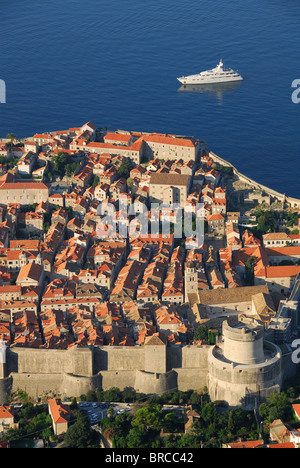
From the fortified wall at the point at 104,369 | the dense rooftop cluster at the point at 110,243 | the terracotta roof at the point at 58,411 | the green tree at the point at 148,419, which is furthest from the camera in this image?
the dense rooftop cluster at the point at 110,243

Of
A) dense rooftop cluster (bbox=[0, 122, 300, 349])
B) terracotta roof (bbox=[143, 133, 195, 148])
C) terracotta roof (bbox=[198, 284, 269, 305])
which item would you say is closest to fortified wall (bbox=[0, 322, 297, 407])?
dense rooftop cluster (bbox=[0, 122, 300, 349])

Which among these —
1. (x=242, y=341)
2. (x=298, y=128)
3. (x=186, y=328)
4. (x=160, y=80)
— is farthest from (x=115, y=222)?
(x=160, y=80)

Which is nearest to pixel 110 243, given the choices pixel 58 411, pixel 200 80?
pixel 58 411

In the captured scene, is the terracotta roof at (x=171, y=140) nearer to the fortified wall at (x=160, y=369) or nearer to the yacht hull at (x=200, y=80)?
the yacht hull at (x=200, y=80)

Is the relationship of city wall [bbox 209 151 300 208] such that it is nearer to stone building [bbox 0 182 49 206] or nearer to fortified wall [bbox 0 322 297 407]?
stone building [bbox 0 182 49 206]

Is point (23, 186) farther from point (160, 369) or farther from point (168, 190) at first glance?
point (160, 369)

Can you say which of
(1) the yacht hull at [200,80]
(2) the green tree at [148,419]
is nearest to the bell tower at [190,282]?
(2) the green tree at [148,419]

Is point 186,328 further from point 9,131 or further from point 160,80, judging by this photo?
point 160,80
